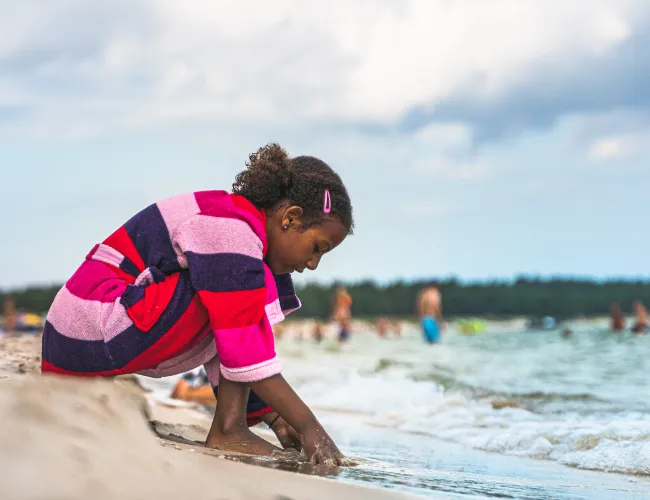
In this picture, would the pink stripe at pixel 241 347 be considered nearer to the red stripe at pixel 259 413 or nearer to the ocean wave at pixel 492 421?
the red stripe at pixel 259 413

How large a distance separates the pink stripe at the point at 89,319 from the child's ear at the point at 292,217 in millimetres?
574

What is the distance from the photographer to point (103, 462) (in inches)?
62.6

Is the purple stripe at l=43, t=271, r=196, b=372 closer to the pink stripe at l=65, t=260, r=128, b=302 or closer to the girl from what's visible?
the girl

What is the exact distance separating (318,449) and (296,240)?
2.15 feet

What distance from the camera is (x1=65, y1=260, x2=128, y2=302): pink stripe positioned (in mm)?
2365

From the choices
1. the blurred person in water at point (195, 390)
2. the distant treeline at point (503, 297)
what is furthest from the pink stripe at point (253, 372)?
the distant treeline at point (503, 297)

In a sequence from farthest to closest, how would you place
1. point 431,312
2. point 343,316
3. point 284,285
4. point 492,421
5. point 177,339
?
point 343,316
point 431,312
point 492,421
point 284,285
point 177,339

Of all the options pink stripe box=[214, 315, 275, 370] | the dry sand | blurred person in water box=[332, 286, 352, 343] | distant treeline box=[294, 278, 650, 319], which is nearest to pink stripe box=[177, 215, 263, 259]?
pink stripe box=[214, 315, 275, 370]

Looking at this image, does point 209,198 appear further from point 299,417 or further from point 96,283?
point 299,417

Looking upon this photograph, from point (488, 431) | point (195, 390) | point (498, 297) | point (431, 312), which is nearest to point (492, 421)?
point (488, 431)

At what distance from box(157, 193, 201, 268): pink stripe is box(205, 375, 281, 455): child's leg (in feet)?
1.38

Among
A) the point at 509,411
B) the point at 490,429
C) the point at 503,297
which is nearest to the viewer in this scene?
the point at 490,429

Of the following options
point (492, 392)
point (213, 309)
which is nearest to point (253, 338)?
point (213, 309)

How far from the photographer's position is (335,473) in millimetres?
2076
